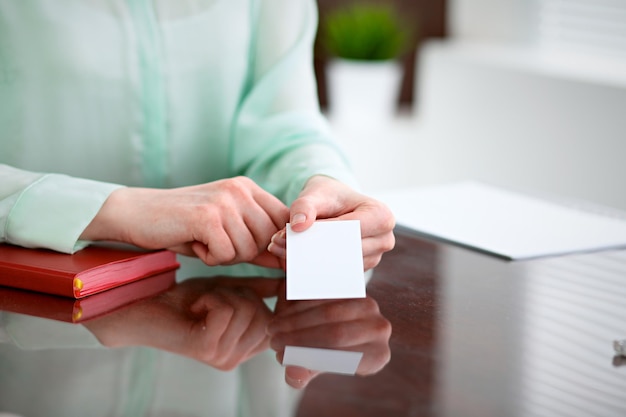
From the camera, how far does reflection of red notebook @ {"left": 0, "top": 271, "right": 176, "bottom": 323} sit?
2.89 ft

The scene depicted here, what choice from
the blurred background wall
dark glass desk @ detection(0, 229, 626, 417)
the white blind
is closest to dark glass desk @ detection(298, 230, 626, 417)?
dark glass desk @ detection(0, 229, 626, 417)

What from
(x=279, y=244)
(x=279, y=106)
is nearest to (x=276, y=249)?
(x=279, y=244)

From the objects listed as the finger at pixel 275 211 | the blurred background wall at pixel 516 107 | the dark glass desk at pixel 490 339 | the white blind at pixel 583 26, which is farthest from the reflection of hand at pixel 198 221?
the white blind at pixel 583 26

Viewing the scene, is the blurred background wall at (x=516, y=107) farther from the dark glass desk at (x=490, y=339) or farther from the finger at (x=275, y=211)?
the finger at (x=275, y=211)

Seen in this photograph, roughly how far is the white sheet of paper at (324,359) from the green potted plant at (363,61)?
10.0ft

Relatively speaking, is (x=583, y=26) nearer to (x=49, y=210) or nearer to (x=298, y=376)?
(x=49, y=210)

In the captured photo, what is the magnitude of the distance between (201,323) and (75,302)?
151mm

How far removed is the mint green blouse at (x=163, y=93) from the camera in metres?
1.22

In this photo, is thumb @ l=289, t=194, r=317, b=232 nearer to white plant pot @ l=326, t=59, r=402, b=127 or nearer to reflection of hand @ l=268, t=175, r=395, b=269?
reflection of hand @ l=268, t=175, r=395, b=269

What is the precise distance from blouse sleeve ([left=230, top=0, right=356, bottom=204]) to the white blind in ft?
6.43

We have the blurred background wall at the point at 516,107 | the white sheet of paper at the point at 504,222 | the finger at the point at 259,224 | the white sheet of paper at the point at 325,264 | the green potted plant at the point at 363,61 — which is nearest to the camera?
the white sheet of paper at the point at 325,264

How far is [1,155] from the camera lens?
4.20 ft

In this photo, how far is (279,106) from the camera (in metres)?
1.34

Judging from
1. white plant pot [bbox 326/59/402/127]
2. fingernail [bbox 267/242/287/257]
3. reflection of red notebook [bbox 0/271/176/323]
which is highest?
fingernail [bbox 267/242/287/257]
